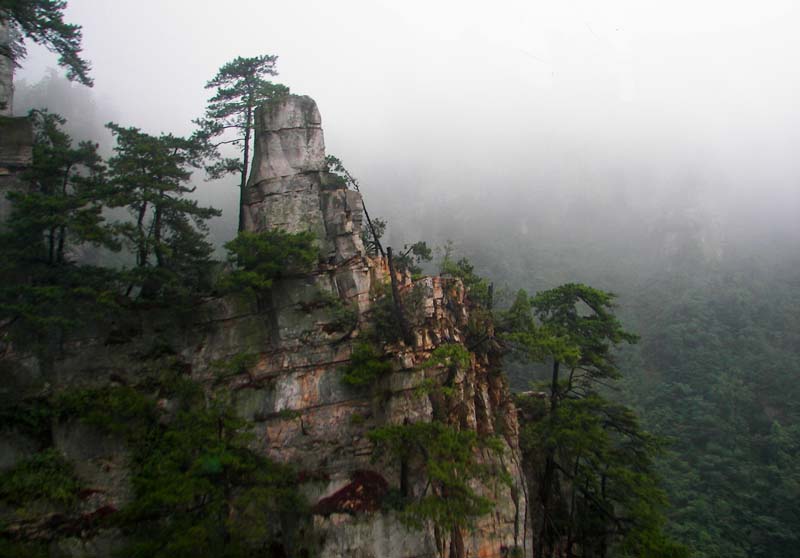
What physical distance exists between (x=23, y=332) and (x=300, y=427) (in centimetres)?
898

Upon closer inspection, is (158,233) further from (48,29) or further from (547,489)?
(547,489)

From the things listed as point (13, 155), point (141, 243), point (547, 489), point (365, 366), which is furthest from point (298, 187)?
point (547, 489)

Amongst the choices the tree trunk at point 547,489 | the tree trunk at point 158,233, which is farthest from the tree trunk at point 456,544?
the tree trunk at point 158,233

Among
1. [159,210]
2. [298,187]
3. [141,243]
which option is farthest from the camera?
[298,187]

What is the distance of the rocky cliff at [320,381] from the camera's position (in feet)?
52.3

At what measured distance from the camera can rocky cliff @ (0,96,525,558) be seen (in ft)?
52.3

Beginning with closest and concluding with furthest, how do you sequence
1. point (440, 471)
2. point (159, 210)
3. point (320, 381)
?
point (440, 471) < point (320, 381) < point (159, 210)

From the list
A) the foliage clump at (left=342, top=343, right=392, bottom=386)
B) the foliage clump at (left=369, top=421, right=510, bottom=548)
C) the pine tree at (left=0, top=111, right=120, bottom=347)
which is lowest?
the foliage clump at (left=369, top=421, right=510, bottom=548)

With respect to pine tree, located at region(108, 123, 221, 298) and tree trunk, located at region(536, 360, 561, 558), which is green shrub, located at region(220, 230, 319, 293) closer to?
pine tree, located at region(108, 123, 221, 298)

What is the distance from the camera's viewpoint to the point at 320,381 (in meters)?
18.3

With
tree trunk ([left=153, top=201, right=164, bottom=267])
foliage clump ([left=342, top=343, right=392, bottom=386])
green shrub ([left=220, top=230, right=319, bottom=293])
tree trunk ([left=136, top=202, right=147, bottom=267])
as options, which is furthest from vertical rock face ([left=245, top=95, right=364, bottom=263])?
tree trunk ([left=136, top=202, right=147, bottom=267])

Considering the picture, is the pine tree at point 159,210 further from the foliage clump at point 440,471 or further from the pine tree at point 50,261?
the foliage clump at point 440,471

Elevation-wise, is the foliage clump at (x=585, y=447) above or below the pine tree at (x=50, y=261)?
below

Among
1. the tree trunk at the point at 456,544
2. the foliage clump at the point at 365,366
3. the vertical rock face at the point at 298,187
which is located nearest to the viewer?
the tree trunk at the point at 456,544
